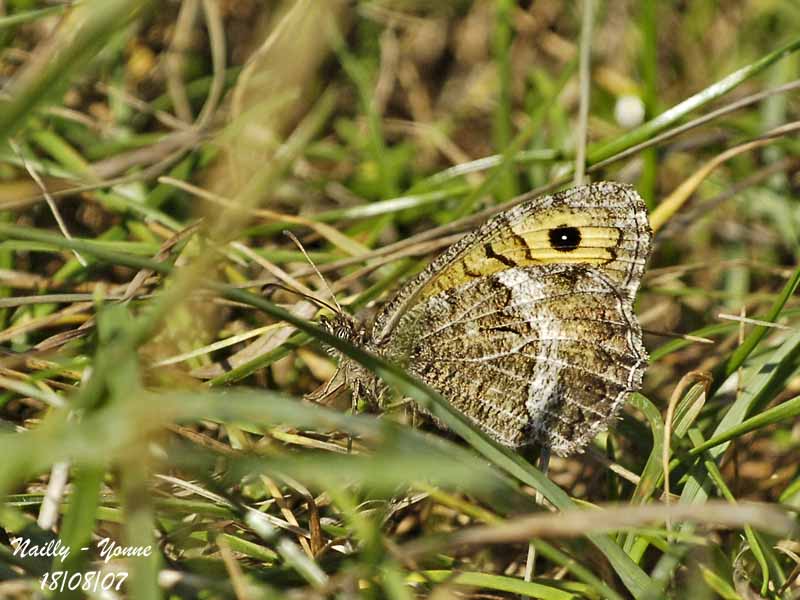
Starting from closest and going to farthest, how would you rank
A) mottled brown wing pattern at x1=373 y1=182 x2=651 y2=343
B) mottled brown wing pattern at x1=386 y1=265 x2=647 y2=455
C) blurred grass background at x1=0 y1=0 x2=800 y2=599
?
1. blurred grass background at x1=0 y1=0 x2=800 y2=599
2. mottled brown wing pattern at x1=386 y1=265 x2=647 y2=455
3. mottled brown wing pattern at x1=373 y1=182 x2=651 y2=343

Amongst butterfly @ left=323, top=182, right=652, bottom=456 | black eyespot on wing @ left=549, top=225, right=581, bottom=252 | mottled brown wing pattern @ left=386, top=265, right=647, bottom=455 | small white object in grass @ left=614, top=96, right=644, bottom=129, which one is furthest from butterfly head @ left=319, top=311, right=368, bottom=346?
small white object in grass @ left=614, top=96, right=644, bottom=129

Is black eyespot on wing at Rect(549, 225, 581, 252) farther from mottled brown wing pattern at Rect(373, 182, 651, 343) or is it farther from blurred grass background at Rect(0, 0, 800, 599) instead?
blurred grass background at Rect(0, 0, 800, 599)

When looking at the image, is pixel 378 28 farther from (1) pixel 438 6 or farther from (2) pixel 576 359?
(2) pixel 576 359

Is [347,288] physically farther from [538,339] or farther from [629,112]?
[629,112]

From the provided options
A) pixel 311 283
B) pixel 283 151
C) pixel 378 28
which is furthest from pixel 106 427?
pixel 378 28

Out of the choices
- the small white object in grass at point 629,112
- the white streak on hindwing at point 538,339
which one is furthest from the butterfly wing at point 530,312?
the small white object in grass at point 629,112

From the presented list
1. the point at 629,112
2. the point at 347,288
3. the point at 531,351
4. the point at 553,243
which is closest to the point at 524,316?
the point at 531,351
